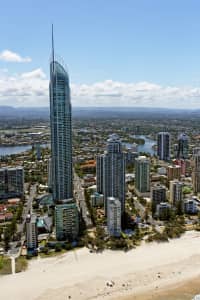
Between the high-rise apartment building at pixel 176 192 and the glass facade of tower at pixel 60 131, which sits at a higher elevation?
the glass facade of tower at pixel 60 131

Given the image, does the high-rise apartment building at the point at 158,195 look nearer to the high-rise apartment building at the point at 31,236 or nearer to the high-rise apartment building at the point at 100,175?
the high-rise apartment building at the point at 100,175

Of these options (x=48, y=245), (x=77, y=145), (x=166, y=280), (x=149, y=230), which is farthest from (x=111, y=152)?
(x=77, y=145)

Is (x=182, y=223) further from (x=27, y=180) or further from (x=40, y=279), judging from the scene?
(x=27, y=180)

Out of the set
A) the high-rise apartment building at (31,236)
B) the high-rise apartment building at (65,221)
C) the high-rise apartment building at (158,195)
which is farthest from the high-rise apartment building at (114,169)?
the high-rise apartment building at (31,236)

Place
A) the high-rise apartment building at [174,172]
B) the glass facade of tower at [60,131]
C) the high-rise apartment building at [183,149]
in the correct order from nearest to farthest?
the glass facade of tower at [60,131]
the high-rise apartment building at [174,172]
the high-rise apartment building at [183,149]

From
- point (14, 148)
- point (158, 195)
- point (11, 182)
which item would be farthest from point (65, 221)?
point (14, 148)

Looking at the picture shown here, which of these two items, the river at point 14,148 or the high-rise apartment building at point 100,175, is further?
the river at point 14,148
